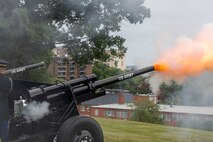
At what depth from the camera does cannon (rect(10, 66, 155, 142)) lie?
7641 mm

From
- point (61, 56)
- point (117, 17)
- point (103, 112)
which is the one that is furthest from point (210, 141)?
point (103, 112)

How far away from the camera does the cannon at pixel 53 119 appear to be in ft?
25.1

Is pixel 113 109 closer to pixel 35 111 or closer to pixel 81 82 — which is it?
pixel 81 82

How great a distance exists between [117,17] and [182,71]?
3.94m

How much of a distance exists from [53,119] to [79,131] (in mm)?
621

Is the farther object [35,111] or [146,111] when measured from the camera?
[146,111]

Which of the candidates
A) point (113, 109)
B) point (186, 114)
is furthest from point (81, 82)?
point (113, 109)

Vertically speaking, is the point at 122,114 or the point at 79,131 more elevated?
the point at 122,114

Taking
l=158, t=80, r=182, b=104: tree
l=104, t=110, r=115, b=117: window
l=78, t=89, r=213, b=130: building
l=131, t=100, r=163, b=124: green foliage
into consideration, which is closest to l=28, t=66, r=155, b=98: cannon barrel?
l=78, t=89, r=213, b=130: building

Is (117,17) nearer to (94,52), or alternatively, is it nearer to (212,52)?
(94,52)

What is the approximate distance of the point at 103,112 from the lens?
63000 millimetres

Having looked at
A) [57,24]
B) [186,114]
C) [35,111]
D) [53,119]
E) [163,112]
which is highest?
[57,24]

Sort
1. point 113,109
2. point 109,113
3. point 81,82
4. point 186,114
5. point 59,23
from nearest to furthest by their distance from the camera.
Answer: point 81,82
point 59,23
point 186,114
point 109,113
point 113,109

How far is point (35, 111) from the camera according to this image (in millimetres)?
7785
